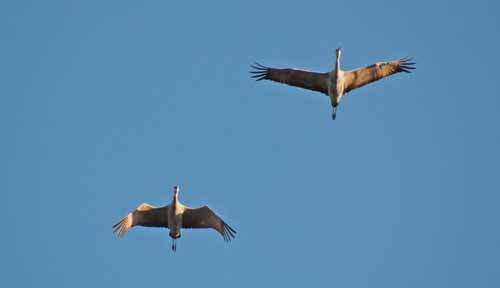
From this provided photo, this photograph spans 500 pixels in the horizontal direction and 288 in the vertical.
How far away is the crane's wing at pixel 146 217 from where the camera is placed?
4725 cm

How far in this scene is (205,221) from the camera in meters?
47.7

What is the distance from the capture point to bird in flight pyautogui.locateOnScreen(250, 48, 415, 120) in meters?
46.4

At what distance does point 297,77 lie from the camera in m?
47.1

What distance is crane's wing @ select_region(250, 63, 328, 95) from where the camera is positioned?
46.9 m

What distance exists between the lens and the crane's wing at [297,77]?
154 ft

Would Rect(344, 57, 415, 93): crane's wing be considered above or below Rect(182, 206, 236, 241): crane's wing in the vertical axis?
above

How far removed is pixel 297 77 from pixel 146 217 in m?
6.06

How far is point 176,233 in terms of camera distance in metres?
47.4

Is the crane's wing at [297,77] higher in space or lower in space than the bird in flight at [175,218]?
higher

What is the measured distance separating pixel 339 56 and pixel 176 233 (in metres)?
7.05

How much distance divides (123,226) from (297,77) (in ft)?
21.9

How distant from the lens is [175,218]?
47.2 m

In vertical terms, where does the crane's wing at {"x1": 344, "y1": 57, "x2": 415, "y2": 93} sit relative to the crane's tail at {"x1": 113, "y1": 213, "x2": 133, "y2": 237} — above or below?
above

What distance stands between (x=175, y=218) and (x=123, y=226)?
1539 millimetres
